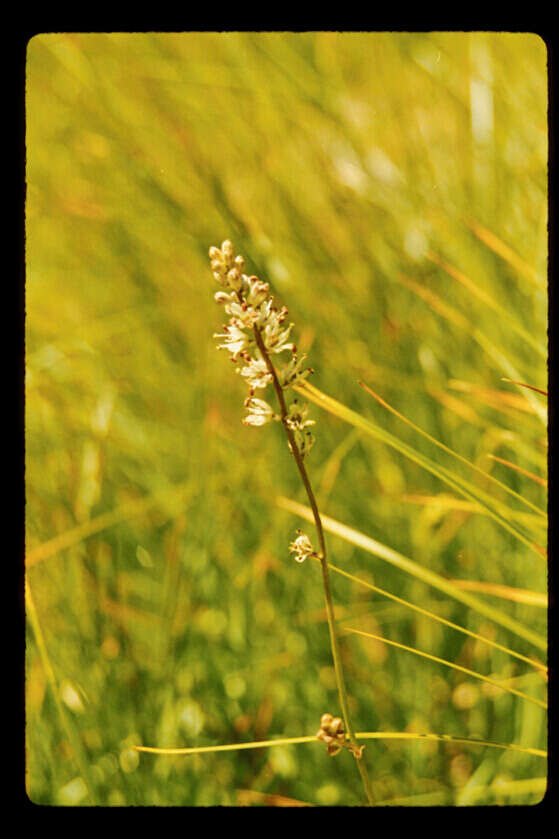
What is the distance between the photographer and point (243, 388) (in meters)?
0.89

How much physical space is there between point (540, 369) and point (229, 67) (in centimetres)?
46

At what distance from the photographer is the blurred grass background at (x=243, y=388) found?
836 millimetres

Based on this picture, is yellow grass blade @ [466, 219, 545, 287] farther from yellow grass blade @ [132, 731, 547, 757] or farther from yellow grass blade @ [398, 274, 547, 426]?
yellow grass blade @ [132, 731, 547, 757]

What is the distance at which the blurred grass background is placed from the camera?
836mm

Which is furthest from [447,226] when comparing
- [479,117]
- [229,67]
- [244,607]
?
[244,607]

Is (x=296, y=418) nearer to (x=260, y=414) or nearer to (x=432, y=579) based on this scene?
(x=260, y=414)

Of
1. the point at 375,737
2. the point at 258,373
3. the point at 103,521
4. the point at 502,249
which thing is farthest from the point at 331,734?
the point at 502,249

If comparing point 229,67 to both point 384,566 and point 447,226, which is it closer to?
point 447,226

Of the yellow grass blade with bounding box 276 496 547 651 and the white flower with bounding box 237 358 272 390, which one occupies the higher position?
the white flower with bounding box 237 358 272 390

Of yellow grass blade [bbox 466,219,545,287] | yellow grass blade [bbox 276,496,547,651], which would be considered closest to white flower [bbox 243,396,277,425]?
yellow grass blade [bbox 276,496,547,651]

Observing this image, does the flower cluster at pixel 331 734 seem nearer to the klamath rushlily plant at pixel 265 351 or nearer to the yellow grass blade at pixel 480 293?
the klamath rushlily plant at pixel 265 351

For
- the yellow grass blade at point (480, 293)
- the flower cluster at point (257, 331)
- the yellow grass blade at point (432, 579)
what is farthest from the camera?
the yellow grass blade at point (480, 293)

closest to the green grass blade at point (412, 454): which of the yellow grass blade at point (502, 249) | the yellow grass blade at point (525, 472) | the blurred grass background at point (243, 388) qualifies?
the yellow grass blade at point (525, 472)

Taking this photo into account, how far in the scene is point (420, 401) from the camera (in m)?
0.87
